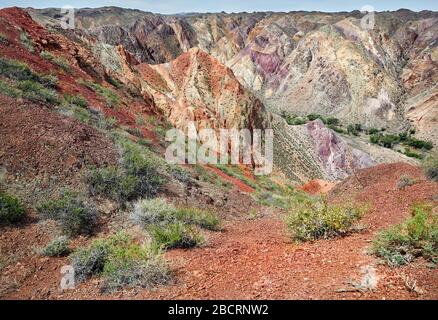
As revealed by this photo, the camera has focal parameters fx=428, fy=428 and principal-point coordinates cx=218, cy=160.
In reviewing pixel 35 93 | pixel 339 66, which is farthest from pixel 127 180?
pixel 339 66

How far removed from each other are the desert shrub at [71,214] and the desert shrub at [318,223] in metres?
3.85

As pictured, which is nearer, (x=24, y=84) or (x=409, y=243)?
(x=409, y=243)

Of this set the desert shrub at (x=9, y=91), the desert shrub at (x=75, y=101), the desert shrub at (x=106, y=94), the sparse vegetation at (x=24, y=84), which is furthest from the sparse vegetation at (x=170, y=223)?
the desert shrub at (x=106, y=94)

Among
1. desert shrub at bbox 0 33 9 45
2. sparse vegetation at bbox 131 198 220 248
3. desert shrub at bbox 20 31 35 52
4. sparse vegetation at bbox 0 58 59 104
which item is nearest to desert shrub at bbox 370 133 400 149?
desert shrub at bbox 20 31 35 52

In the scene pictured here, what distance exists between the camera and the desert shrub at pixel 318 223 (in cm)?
727

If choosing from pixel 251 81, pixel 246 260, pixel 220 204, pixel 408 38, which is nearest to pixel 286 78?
pixel 251 81

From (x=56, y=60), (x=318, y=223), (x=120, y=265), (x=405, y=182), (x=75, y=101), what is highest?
(x=56, y=60)

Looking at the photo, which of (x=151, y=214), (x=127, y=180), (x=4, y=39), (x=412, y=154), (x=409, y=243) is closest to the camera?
(x=409, y=243)

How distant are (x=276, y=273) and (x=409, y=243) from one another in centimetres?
187

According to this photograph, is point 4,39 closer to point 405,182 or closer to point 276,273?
point 405,182

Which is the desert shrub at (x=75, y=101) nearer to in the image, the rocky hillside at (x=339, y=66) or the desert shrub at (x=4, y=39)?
the desert shrub at (x=4, y=39)

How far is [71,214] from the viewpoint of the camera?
8.20 metres

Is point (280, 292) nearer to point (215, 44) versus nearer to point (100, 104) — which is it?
point (100, 104)

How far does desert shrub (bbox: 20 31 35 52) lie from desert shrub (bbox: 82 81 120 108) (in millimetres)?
2813
